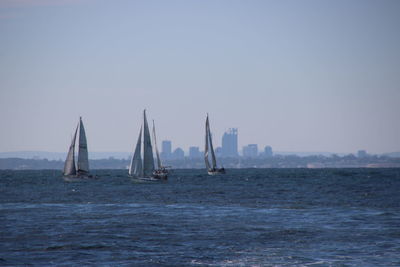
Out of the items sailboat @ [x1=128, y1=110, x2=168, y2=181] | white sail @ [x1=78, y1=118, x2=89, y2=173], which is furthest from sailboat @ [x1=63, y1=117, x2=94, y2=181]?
sailboat @ [x1=128, y1=110, x2=168, y2=181]

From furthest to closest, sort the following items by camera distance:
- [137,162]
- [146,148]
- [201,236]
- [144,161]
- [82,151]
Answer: [82,151] → [137,162] → [144,161] → [146,148] → [201,236]

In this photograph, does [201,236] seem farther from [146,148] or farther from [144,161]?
[144,161]

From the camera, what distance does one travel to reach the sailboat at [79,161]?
12444 centimetres

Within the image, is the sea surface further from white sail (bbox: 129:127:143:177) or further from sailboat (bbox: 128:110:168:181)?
white sail (bbox: 129:127:143:177)

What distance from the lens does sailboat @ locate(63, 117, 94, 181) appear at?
12444 cm

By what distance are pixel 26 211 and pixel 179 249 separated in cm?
2881

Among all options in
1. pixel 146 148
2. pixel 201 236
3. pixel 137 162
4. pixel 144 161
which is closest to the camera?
pixel 201 236

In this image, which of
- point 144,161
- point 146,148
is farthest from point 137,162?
point 146,148

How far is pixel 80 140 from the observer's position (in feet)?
411

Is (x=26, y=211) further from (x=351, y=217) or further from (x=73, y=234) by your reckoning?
(x=351, y=217)

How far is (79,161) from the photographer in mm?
129750

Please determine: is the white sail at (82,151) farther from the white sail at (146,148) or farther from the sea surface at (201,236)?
the sea surface at (201,236)

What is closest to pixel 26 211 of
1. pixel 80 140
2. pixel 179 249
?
pixel 179 249

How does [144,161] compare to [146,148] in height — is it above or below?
below
